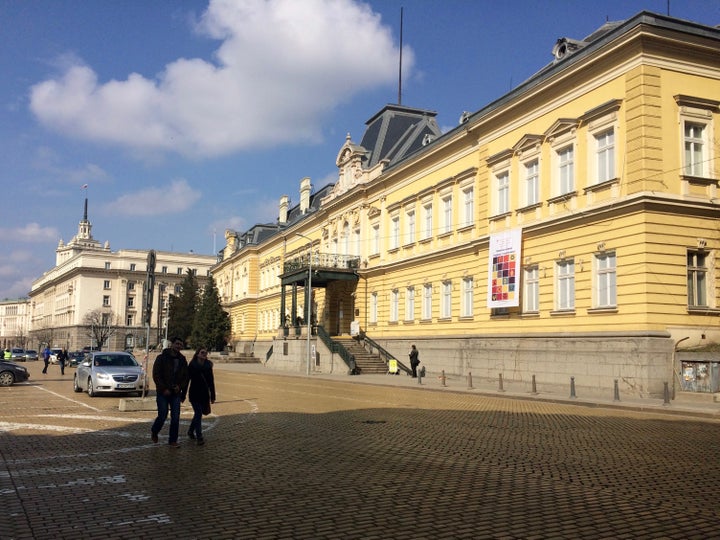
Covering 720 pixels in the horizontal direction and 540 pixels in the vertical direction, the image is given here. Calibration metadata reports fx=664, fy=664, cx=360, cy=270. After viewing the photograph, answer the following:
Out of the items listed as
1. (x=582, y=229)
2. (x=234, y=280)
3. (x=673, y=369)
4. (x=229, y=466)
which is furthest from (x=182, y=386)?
(x=234, y=280)

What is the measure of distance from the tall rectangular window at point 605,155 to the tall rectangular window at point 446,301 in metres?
12.5

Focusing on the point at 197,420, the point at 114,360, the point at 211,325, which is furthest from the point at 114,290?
the point at 197,420

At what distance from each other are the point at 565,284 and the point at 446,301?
10.4 m

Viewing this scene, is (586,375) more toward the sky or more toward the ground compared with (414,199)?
more toward the ground

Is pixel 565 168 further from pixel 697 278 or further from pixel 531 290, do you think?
pixel 697 278

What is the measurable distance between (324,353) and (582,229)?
22.2 metres

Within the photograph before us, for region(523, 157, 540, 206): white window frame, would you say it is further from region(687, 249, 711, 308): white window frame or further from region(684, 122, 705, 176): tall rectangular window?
region(687, 249, 711, 308): white window frame

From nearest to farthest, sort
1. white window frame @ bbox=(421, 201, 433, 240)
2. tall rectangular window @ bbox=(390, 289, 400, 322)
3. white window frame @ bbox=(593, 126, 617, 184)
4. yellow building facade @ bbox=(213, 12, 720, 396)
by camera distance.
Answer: yellow building facade @ bbox=(213, 12, 720, 396), white window frame @ bbox=(593, 126, 617, 184), white window frame @ bbox=(421, 201, 433, 240), tall rectangular window @ bbox=(390, 289, 400, 322)

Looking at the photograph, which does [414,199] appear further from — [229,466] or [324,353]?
[229,466]

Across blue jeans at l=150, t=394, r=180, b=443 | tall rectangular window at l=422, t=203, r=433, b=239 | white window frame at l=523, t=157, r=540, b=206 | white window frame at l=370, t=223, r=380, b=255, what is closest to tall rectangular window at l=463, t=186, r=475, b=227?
tall rectangular window at l=422, t=203, r=433, b=239

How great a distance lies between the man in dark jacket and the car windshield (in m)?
11.7

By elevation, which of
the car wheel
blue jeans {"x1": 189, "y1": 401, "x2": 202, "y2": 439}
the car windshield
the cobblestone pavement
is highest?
the car windshield

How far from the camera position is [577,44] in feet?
91.3

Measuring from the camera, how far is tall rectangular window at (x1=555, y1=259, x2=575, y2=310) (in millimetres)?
26383
